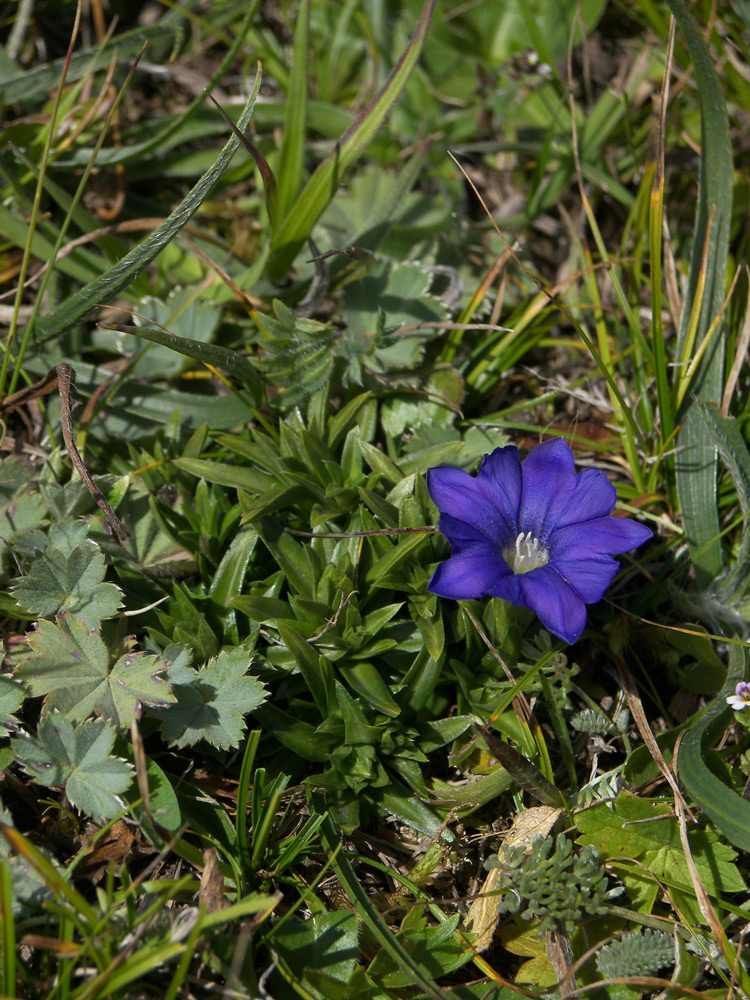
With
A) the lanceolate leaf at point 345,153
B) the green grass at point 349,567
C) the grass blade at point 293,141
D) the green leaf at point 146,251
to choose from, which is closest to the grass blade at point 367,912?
the green grass at point 349,567

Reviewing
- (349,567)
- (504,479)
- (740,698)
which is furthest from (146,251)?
(740,698)

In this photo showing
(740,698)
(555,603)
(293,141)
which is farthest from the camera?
(293,141)

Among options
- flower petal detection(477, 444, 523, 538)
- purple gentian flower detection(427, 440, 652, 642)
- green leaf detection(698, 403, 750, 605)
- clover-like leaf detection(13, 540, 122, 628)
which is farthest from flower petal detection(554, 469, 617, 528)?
clover-like leaf detection(13, 540, 122, 628)

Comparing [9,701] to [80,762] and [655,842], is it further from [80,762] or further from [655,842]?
[655,842]

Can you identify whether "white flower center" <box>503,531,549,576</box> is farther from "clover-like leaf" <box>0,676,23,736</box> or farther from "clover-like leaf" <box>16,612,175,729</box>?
"clover-like leaf" <box>0,676,23,736</box>

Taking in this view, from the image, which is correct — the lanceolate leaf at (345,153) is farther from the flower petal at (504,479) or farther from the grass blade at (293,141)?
the flower petal at (504,479)
